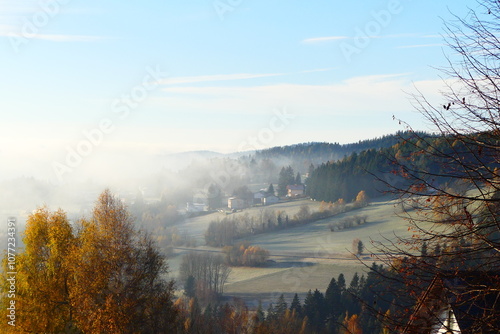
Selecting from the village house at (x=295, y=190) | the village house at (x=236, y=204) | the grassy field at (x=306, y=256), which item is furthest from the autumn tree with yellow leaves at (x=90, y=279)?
the village house at (x=295, y=190)

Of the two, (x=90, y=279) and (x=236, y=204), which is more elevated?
(x=90, y=279)

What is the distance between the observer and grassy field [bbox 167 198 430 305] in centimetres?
4891

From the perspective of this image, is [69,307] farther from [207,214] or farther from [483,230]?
[207,214]

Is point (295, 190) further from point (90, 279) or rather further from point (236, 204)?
point (90, 279)

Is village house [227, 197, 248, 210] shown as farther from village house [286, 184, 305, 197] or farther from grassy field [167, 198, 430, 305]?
grassy field [167, 198, 430, 305]

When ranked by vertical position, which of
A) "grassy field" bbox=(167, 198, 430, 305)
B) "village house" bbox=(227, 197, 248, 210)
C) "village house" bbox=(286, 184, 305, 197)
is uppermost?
"village house" bbox=(286, 184, 305, 197)

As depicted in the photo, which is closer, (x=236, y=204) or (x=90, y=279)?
(x=90, y=279)

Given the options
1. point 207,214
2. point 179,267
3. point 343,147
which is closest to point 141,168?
point 207,214

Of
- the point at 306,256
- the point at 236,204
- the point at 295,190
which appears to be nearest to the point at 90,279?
the point at 306,256

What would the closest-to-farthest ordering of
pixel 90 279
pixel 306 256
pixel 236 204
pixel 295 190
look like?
pixel 90 279 < pixel 306 256 < pixel 236 204 < pixel 295 190

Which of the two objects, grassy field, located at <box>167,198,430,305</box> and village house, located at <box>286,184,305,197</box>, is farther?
village house, located at <box>286,184,305,197</box>

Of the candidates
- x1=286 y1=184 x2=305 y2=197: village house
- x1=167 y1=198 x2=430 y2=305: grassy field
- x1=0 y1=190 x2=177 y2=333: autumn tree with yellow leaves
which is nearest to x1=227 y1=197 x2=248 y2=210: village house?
x1=286 y1=184 x2=305 y2=197: village house

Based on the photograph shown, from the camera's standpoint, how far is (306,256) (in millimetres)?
61719

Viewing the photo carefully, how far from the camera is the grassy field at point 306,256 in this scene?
4891 centimetres
